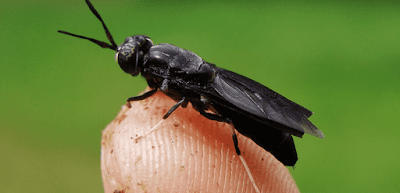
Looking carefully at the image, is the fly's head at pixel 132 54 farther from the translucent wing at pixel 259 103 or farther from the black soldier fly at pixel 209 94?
Answer: the translucent wing at pixel 259 103

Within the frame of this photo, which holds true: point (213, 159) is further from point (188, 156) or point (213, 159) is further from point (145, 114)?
point (145, 114)

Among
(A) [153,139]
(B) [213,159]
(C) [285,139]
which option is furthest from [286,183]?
(A) [153,139]

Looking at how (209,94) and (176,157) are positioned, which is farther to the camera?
(209,94)

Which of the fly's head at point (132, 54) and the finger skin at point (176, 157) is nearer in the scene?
the finger skin at point (176, 157)

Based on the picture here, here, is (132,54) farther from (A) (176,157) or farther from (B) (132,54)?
(A) (176,157)

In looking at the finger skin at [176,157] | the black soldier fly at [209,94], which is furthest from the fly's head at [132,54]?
the finger skin at [176,157]

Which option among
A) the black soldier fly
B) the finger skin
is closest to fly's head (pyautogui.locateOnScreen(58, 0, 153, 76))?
the black soldier fly

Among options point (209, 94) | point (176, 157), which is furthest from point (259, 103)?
point (176, 157)
